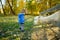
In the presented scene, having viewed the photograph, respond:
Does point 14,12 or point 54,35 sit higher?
point 54,35

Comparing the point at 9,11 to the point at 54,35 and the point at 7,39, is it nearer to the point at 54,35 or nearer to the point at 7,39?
the point at 7,39

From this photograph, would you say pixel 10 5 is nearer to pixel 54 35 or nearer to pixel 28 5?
pixel 28 5

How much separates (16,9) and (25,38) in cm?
1497

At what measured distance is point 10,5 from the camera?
21.0 metres

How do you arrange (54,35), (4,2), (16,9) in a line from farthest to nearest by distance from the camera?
1. (16,9)
2. (4,2)
3. (54,35)

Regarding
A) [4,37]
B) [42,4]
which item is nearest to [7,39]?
[4,37]

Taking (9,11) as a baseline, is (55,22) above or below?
above

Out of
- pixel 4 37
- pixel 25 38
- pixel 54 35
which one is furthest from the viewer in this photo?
pixel 4 37

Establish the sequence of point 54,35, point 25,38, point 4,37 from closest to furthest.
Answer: point 54,35 < point 25,38 < point 4,37

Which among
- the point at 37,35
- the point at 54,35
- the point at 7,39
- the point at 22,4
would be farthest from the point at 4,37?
the point at 22,4

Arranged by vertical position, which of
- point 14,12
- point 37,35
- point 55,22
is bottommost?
point 14,12

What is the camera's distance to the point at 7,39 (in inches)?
297

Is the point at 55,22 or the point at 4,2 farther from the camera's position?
the point at 4,2

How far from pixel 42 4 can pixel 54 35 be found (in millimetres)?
13668
